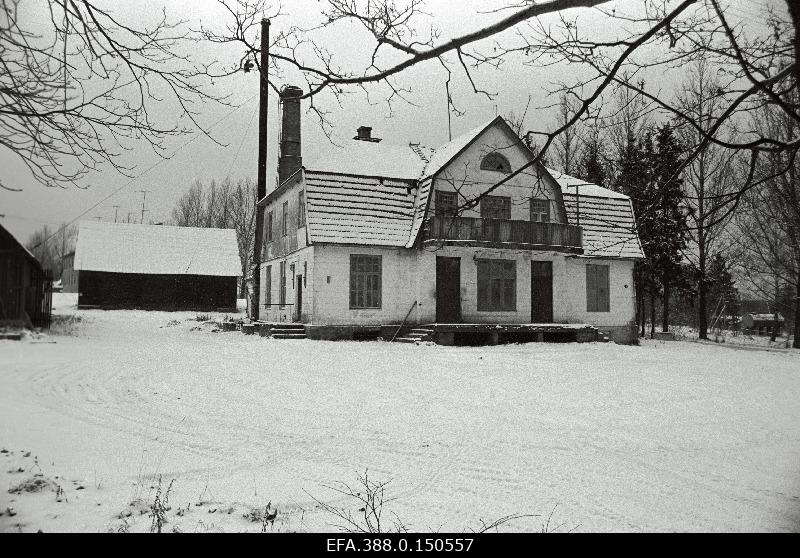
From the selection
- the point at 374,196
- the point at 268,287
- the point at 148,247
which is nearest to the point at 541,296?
the point at 374,196

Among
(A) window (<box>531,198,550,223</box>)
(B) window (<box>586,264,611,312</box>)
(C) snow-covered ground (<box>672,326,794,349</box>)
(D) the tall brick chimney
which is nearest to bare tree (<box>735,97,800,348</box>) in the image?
(C) snow-covered ground (<box>672,326,794,349</box>)

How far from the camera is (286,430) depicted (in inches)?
228

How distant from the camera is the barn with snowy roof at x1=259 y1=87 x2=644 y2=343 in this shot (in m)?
17.6

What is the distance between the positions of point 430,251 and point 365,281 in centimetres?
224

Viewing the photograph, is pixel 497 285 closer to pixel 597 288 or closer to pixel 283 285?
pixel 597 288

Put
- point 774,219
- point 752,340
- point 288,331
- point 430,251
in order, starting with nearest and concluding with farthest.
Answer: point 774,219 < point 752,340 < point 288,331 < point 430,251

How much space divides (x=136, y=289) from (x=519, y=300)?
15.1 m

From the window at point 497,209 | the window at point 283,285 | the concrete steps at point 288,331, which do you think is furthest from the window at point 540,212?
the window at point 283,285

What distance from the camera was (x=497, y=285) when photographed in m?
19.2

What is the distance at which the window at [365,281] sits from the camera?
18062 mm

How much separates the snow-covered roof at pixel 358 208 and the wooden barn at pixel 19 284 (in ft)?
48.5

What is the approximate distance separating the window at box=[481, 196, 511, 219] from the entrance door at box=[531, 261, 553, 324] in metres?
2.13

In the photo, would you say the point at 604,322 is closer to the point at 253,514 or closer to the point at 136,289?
the point at 136,289

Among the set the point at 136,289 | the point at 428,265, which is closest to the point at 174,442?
the point at 136,289
